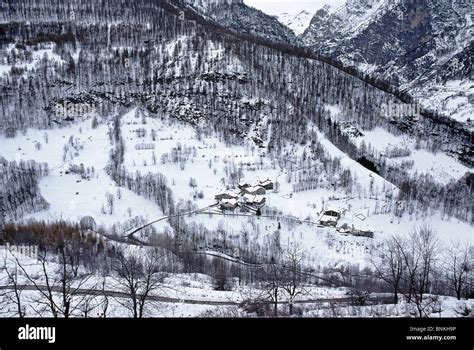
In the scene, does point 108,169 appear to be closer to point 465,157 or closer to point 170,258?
point 170,258

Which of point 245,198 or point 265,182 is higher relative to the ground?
point 265,182

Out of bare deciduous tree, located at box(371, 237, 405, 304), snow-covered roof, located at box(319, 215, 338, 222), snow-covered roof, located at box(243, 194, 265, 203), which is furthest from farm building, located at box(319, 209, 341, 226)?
snow-covered roof, located at box(243, 194, 265, 203)

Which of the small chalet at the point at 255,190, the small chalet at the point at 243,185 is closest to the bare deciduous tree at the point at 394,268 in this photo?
the small chalet at the point at 255,190

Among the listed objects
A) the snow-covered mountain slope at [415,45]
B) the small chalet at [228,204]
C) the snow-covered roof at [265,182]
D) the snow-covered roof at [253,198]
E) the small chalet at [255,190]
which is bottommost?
the small chalet at [228,204]

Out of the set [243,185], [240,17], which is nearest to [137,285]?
[243,185]

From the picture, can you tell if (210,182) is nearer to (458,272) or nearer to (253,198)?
(253,198)

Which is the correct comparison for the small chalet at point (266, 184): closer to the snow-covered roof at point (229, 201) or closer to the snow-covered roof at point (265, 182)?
the snow-covered roof at point (265, 182)
